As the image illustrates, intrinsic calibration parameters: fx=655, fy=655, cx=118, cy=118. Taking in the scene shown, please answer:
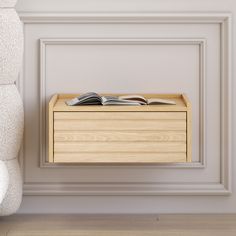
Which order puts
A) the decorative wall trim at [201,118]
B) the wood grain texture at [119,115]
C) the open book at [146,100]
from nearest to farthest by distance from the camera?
the wood grain texture at [119,115], the open book at [146,100], the decorative wall trim at [201,118]

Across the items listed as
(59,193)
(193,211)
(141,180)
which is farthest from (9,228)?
(193,211)

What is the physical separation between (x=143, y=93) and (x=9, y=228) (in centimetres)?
82

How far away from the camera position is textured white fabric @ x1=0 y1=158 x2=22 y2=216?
2.66m

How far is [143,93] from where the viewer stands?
2912 millimetres

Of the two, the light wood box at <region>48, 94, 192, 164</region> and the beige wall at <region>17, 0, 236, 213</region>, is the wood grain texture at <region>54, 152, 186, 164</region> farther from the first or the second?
the beige wall at <region>17, 0, 236, 213</region>

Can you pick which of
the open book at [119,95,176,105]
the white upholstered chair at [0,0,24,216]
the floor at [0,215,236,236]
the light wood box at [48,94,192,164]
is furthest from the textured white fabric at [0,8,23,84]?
the floor at [0,215,236,236]

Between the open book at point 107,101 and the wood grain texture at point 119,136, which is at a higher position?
the open book at point 107,101

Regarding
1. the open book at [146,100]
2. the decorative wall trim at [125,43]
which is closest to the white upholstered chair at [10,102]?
the decorative wall trim at [125,43]

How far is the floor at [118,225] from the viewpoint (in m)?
2.62

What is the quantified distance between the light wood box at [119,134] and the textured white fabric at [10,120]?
0.18 metres

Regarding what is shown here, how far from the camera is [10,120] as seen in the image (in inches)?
103

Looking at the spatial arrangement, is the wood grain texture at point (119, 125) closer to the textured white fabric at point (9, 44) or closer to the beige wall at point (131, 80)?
the textured white fabric at point (9, 44)
